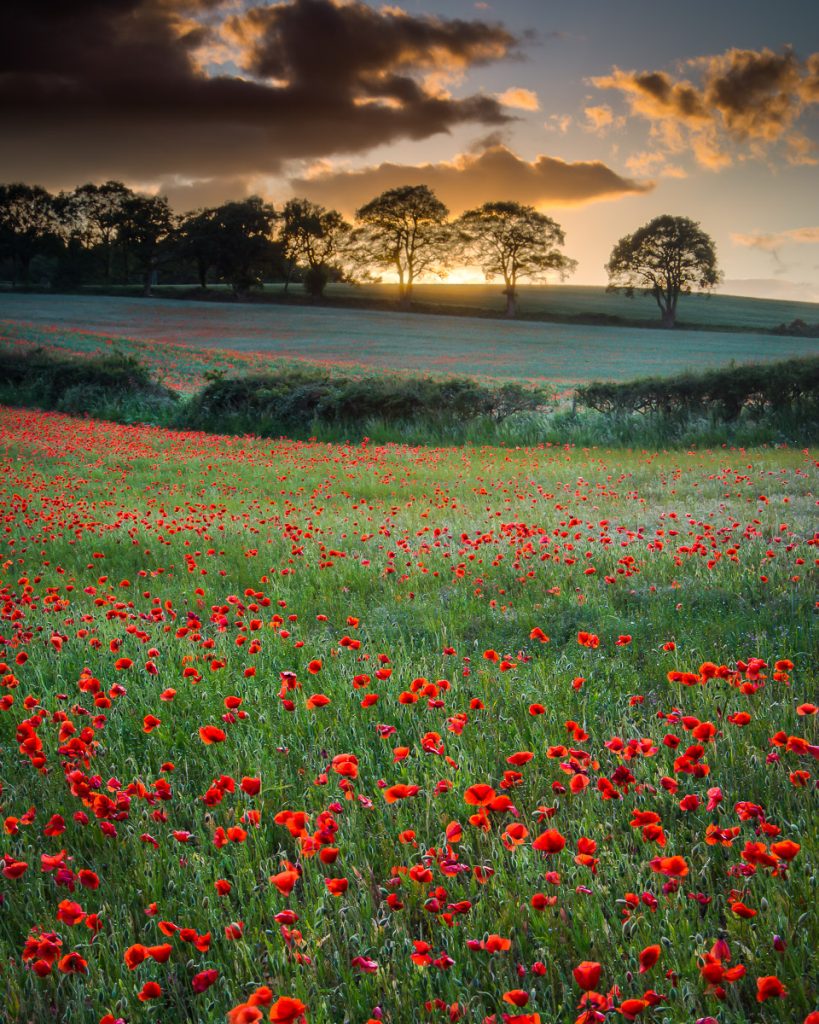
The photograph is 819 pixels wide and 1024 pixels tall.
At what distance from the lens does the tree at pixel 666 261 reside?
216ft

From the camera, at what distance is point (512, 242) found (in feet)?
247

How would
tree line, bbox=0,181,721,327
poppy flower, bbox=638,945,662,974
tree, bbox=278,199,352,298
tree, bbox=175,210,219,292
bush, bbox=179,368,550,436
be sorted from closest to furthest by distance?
poppy flower, bbox=638,945,662,974 → bush, bbox=179,368,550,436 → tree line, bbox=0,181,721,327 → tree, bbox=175,210,219,292 → tree, bbox=278,199,352,298

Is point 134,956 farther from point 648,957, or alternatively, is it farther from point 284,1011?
point 648,957

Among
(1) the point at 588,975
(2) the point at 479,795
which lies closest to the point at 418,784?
(2) the point at 479,795

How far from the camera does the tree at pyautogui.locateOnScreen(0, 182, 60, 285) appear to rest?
137 feet

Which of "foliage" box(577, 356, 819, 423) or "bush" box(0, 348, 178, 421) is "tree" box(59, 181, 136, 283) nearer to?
"bush" box(0, 348, 178, 421)

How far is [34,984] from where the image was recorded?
7.07ft

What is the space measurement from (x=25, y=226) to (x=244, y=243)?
2758cm

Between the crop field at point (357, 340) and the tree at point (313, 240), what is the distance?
9.06 m

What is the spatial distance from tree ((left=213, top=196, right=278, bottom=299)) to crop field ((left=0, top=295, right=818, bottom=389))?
23.4 ft

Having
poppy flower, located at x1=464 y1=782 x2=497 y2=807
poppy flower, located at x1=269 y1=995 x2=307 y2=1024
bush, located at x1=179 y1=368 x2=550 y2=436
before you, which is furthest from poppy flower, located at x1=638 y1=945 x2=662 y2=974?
bush, located at x1=179 y1=368 x2=550 y2=436

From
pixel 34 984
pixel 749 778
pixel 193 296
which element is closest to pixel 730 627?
pixel 749 778

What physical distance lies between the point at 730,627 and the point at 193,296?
7193 centimetres

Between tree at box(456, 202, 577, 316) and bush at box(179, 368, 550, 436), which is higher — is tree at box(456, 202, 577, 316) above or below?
above
